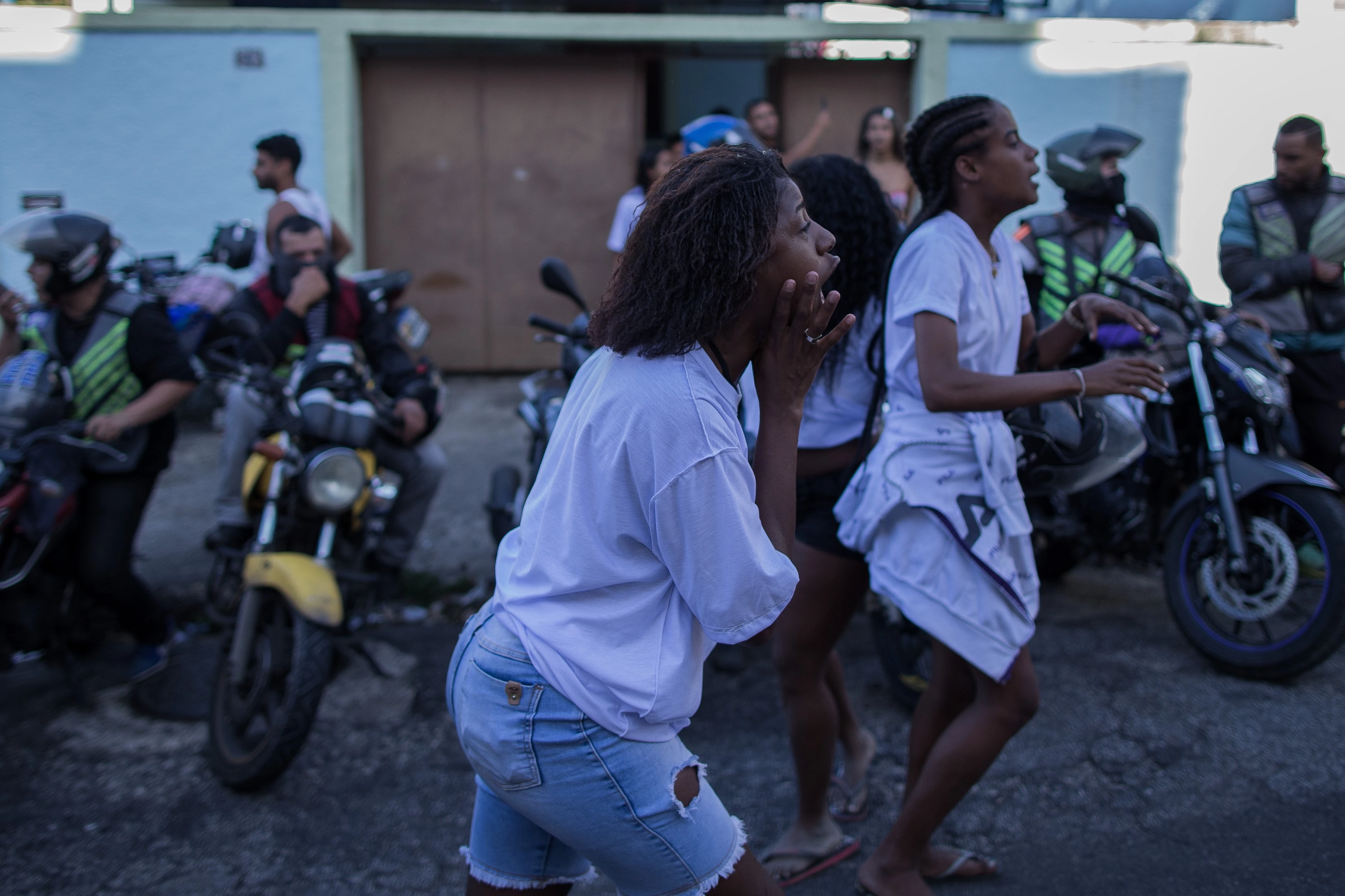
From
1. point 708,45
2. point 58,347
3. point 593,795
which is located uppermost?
point 708,45

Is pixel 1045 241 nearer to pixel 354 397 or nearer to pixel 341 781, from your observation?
pixel 354 397

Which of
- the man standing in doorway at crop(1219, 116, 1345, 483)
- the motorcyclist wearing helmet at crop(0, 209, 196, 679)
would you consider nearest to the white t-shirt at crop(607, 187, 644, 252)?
the motorcyclist wearing helmet at crop(0, 209, 196, 679)

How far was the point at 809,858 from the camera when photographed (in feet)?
9.75

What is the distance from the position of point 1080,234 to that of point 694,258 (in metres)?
3.70

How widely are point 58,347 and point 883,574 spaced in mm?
3177

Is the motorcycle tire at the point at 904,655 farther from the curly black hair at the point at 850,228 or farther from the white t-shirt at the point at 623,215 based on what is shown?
the white t-shirt at the point at 623,215

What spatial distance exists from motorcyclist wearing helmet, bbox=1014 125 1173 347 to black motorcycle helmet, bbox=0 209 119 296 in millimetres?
3624

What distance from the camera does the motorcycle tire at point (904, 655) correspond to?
3.77 m

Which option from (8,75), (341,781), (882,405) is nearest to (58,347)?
(341,781)

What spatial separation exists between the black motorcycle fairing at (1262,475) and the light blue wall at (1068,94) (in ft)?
14.0

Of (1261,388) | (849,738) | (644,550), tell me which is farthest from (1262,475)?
(644,550)

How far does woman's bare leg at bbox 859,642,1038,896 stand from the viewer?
2.55 meters

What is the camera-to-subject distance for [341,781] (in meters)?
3.50

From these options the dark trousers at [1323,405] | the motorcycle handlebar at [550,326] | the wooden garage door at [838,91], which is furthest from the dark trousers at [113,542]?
the wooden garage door at [838,91]
